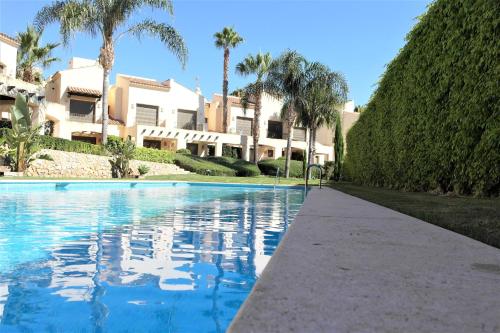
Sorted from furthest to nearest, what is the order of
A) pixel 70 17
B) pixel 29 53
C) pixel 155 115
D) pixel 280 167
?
pixel 155 115, pixel 280 167, pixel 29 53, pixel 70 17

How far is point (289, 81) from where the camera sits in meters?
33.8

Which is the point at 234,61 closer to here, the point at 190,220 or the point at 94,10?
the point at 94,10

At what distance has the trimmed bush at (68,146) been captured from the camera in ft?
75.2

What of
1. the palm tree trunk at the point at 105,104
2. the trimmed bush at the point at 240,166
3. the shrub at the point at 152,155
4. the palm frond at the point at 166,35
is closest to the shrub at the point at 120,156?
the palm tree trunk at the point at 105,104

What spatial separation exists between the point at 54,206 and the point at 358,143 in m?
12.8

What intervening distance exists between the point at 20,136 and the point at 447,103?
16569 mm

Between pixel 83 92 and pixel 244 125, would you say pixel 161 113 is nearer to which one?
pixel 83 92

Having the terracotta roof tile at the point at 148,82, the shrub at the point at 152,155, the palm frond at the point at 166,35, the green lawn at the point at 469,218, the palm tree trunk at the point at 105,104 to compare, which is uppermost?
the terracotta roof tile at the point at 148,82

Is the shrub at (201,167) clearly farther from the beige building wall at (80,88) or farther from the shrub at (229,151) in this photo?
the shrub at (229,151)

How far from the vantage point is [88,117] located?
1606 inches

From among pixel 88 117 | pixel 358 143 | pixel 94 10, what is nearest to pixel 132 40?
pixel 94 10

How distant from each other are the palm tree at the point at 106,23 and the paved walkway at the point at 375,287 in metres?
23.0

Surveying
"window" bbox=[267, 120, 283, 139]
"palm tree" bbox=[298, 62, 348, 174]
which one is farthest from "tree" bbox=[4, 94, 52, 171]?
"window" bbox=[267, 120, 283, 139]

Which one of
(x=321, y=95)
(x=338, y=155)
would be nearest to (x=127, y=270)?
(x=338, y=155)
